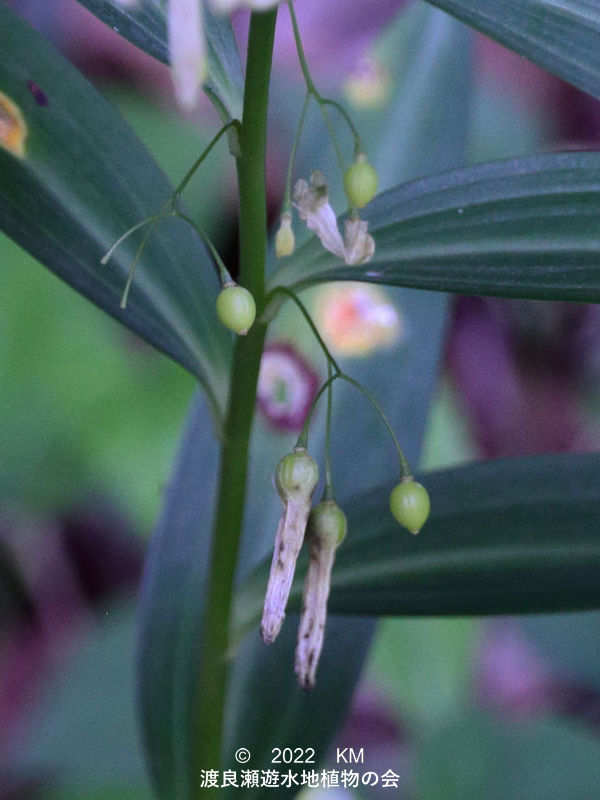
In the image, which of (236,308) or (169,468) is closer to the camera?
(236,308)

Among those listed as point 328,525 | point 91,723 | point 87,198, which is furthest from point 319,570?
point 91,723

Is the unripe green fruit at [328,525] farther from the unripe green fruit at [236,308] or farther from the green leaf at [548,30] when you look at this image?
the green leaf at [548,30]

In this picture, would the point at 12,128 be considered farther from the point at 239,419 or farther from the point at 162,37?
the point at 239,419

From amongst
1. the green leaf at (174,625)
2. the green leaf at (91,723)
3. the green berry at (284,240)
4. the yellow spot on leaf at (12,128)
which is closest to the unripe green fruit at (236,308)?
the green berry at (284,240)

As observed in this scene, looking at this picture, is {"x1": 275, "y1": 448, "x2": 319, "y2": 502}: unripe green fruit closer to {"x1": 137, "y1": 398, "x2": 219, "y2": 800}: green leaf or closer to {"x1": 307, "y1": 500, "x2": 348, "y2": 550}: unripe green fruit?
{"x1": 307, "y1": 500, "x2": 348, "y2": 550}: unripe green fruit

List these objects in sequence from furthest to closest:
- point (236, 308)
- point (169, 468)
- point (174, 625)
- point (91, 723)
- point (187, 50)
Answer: point (169, 468) < point (91, 723) < point (174, 625) < point (236, 308) < point (187, 50)

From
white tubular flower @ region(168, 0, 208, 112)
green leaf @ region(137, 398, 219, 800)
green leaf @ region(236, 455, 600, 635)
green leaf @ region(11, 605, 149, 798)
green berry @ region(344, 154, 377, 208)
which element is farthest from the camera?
green leaf @ region(11, 605, 149, 798)

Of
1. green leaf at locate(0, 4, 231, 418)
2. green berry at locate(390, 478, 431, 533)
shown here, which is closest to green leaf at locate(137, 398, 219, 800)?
green leaf at locate(0, 4, 231, 418)
